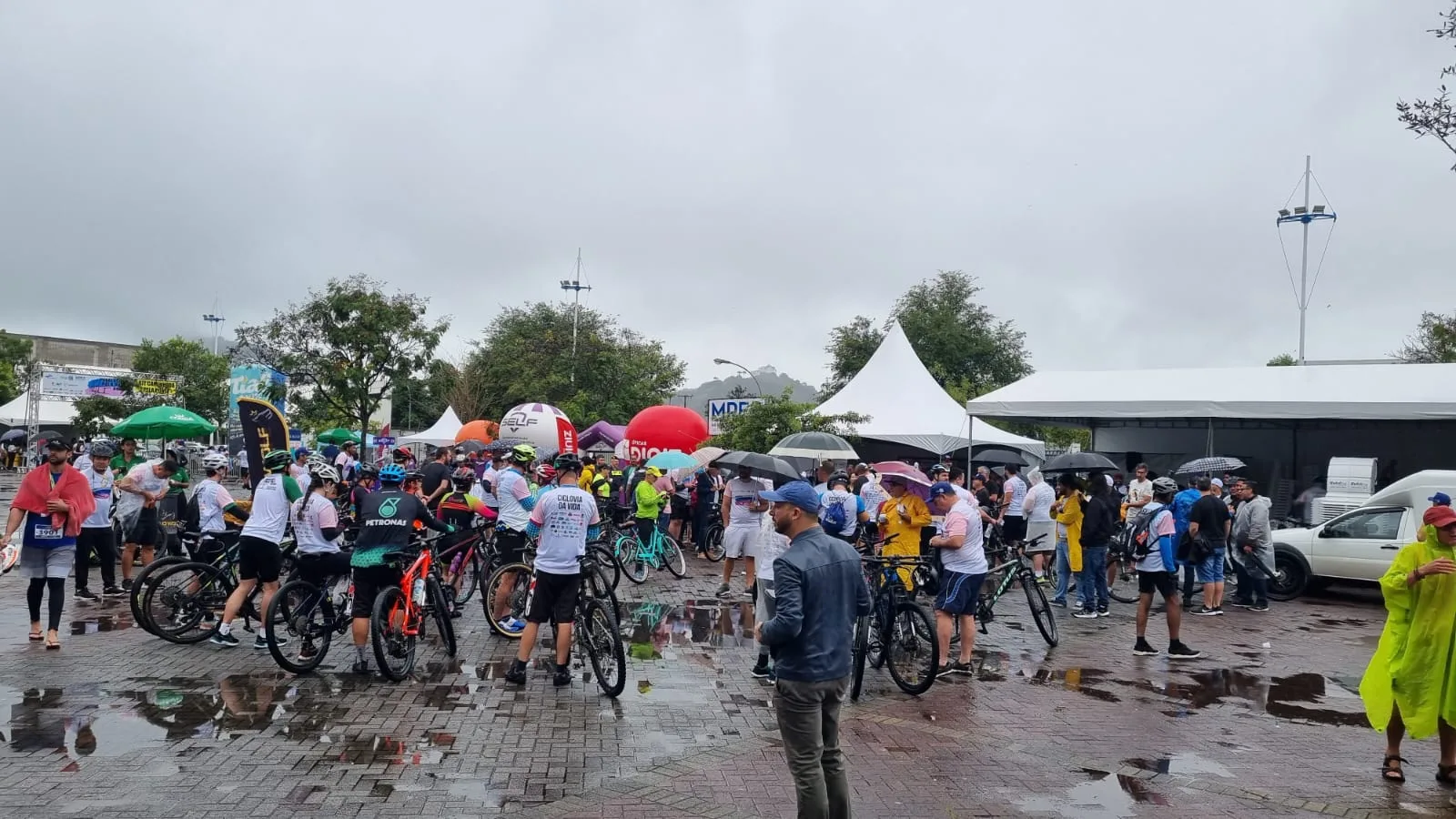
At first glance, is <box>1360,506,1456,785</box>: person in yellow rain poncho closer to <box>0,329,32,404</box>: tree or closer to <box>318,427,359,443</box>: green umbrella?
<box>318,427,359,443</box>: green umbrella

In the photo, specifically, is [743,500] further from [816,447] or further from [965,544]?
[816,447]

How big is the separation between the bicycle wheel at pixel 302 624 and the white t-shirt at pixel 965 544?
16.7 ft

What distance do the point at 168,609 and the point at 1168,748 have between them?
823 cm

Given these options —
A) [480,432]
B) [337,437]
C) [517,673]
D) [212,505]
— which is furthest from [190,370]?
[517,673]

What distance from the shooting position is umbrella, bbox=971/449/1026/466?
24.7 meters

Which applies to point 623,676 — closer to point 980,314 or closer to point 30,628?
point 30,628

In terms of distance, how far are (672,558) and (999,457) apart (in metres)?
12.7

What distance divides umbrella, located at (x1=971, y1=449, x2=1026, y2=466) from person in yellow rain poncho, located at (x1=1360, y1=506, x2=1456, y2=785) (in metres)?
18.3

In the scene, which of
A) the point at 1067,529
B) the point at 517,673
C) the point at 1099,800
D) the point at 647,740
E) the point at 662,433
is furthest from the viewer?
the point at 662,433

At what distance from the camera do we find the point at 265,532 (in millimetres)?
8602

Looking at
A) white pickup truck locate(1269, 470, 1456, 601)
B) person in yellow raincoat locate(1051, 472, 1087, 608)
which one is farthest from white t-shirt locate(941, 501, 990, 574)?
white pickup truck locate(1269, 470, 1456, 601)

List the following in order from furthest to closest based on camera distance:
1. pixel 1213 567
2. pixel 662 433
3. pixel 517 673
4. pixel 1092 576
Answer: pixel 662 433 < pixel 1213 567 < pixel 1092 576 < pixel 517 673

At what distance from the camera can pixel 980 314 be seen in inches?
2229

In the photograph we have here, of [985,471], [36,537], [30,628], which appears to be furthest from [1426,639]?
[985,471]
